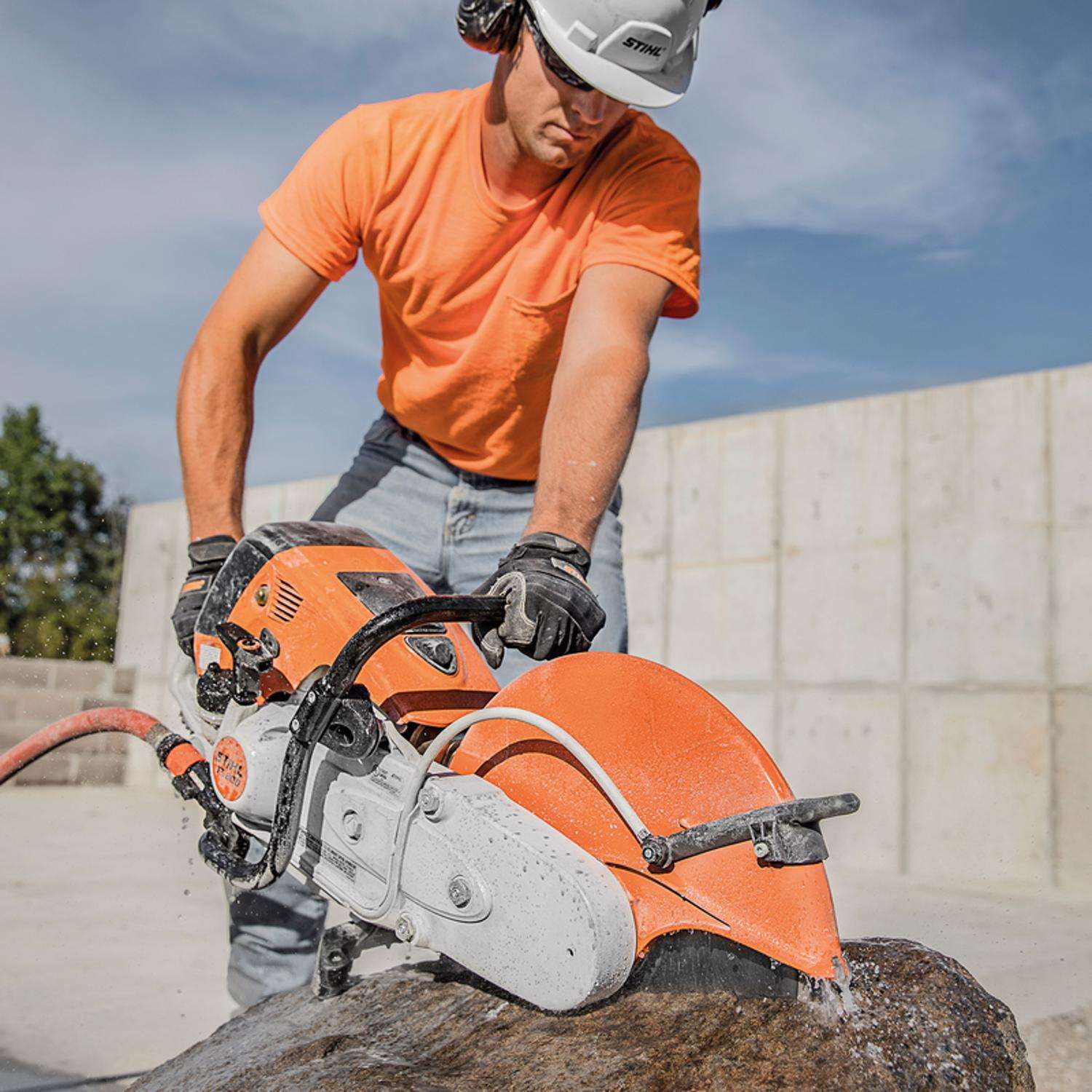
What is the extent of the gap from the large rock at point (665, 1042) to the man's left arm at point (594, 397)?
67cm

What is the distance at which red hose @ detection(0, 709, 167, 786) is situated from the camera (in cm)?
192

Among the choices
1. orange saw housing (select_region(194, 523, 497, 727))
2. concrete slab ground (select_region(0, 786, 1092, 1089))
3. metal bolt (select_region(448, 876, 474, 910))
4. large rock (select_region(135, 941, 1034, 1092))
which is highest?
orange saw housing (select_region(194, 523, 497, 727))

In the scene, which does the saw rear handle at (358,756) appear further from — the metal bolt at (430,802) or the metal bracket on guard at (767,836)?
the metal bolt at (430,802)

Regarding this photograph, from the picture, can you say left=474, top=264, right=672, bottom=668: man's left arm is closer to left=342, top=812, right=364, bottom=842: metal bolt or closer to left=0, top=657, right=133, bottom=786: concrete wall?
left=342, top=812, right=364, bottom=842: metal bolt

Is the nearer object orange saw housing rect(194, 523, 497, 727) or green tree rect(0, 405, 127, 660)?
orange saw housing rect(194, 523, 497, 727)

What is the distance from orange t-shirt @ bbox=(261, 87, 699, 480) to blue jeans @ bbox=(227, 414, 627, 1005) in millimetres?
122

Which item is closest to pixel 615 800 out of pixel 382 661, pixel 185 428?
pixel 382 661

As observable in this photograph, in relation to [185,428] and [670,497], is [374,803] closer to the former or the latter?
[185,428]

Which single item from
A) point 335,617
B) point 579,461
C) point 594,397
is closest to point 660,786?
point 335,617

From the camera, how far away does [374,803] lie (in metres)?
1.44

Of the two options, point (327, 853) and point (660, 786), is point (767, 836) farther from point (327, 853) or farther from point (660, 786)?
point (327, 853)

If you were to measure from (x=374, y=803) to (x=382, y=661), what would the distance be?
0.22 m

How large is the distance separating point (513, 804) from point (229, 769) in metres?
0.43

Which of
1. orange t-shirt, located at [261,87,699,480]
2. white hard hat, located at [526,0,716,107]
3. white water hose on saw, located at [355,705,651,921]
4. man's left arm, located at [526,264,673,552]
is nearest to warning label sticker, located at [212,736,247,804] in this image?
white water hose on saw, located at [355,705,651,921]
